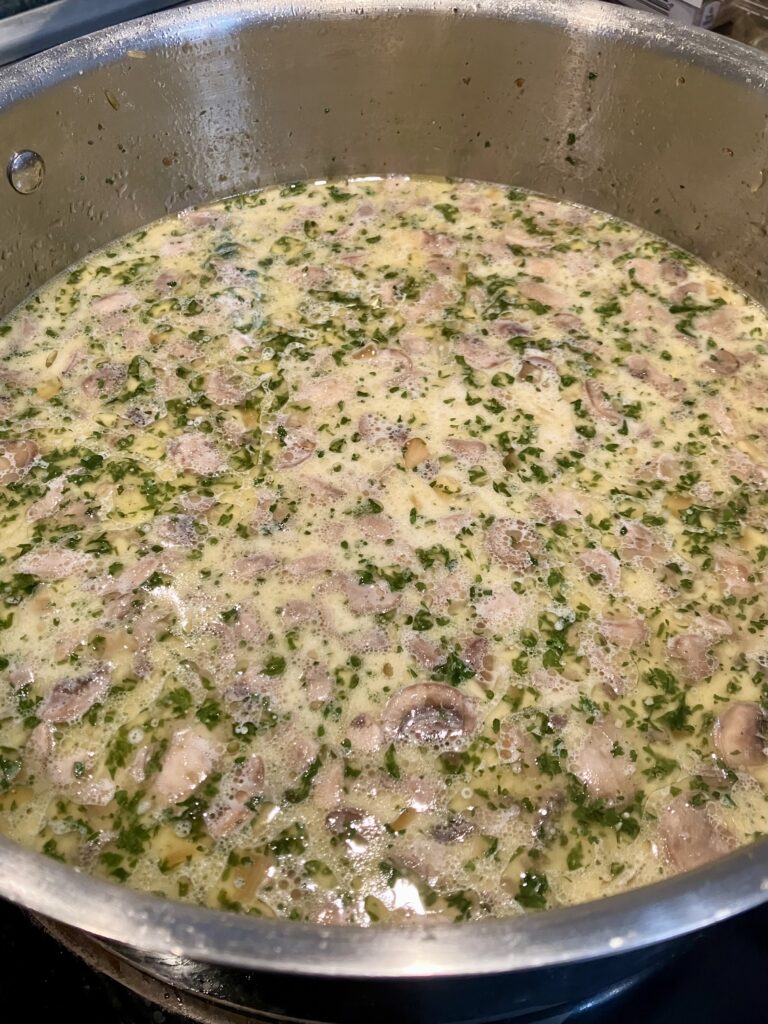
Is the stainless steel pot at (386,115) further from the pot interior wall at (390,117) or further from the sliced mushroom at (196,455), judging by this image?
the sliced mushroom at (196,455)

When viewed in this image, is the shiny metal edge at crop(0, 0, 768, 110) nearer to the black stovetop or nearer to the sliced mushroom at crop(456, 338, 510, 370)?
the sliced mushroom at crop(456, 338, 510, 370)

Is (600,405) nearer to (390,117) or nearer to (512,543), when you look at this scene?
(512,543)

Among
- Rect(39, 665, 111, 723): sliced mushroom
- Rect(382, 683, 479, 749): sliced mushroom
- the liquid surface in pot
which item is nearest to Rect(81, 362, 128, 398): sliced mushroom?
the liquid surface in pot

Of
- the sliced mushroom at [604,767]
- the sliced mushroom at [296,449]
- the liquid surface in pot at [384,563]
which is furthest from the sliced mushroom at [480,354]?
the sliced mushroom at [604,767]

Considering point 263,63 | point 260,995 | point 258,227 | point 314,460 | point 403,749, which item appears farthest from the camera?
point 258,227

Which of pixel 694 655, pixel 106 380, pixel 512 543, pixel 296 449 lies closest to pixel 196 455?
pixel 296 449

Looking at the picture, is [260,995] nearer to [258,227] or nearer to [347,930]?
[347,930]

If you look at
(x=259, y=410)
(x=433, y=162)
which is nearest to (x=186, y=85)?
(x=433, y=162)
